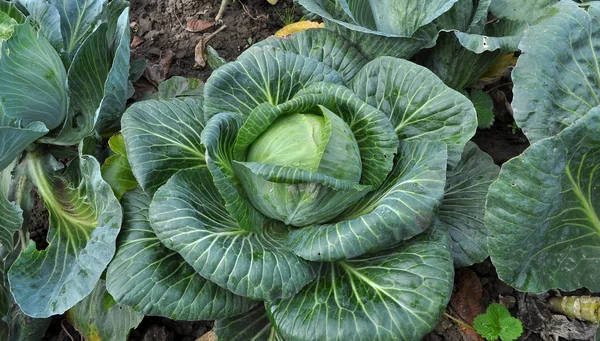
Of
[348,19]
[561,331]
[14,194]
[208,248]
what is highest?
[348,19]

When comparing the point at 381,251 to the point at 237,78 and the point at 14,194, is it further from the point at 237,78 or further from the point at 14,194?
the point at 14,194

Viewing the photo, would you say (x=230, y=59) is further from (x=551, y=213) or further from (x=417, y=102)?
(x=551, y=213)

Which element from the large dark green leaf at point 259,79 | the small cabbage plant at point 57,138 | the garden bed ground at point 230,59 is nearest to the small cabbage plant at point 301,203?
the large dark green leaf at point 259,79

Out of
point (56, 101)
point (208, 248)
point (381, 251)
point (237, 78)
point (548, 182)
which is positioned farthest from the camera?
point (56, 101)

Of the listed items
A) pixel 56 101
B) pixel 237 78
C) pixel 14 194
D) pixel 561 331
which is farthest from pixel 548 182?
pixel 14 194

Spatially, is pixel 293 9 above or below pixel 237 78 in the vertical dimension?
below

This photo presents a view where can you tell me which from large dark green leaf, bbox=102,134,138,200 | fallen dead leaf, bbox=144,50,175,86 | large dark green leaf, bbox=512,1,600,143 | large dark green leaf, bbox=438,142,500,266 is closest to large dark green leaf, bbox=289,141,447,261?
large dark green leaf, bbox=438,142,500,266

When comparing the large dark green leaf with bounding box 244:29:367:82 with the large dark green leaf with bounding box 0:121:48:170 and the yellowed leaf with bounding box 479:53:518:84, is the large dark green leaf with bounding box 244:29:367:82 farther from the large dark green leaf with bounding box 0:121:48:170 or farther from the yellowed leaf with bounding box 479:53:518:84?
the large dark green leaf with bounding box 0:121:48:170

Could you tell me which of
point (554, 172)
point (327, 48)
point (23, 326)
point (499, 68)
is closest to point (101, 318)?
point (23, 326)

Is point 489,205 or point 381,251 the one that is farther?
point 381,251
